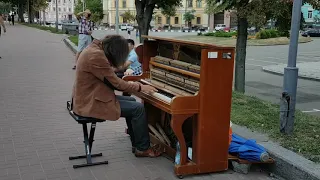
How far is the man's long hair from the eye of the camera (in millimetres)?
4676

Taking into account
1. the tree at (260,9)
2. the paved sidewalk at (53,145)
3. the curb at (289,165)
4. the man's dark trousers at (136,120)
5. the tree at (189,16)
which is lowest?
the paved sidewalk at (53,145)

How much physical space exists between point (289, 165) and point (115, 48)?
7.47ft

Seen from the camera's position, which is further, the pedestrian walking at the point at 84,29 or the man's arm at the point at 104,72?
the pedestrian walking at the point at 84,29

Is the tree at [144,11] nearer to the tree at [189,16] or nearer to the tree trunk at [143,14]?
the tree trunk at [143,14]

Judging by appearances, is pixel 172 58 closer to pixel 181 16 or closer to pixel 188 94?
pixel 188 94

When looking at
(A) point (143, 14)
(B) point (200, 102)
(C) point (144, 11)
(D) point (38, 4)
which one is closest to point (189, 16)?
(D) point (38, 4)

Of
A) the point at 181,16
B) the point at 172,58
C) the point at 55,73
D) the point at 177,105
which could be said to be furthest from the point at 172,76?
the point at 181,16

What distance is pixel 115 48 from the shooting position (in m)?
4.67

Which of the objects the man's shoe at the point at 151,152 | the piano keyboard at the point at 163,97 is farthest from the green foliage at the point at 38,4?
the piano keyboard at the point at 163,97

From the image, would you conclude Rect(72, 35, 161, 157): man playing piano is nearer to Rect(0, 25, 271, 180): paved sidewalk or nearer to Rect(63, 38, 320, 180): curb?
Rect(0, 25, 271, 180): paved sidewalk

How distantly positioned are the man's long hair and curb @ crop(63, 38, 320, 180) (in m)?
1.98

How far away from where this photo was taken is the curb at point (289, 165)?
4.21 metres

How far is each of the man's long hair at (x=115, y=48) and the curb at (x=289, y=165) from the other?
198 cm

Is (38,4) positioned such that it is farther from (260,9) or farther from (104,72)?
(104,72)
